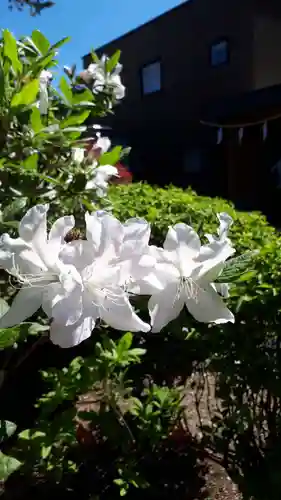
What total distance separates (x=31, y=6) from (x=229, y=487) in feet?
8.70

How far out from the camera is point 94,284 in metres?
0.91

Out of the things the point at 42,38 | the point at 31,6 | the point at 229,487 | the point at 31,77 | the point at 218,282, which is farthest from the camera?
the point at 229,487

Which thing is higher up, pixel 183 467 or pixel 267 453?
pixel 267 453

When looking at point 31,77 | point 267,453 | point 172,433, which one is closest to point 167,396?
point 172,433

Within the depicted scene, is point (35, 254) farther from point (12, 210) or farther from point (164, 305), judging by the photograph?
point (12, 210)

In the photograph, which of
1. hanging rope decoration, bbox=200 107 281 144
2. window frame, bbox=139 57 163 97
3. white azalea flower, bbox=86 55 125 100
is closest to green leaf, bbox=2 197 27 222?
white azalea flower, bbox=86 55 125 100

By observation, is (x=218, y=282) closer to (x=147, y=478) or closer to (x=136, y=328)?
(x=136, y=328)

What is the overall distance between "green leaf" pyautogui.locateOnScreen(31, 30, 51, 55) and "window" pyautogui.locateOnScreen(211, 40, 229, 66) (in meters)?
16.8

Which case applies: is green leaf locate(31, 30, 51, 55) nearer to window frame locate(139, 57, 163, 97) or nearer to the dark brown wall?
the dark brown wall

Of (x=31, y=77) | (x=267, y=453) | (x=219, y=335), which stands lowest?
(x=267, y=453)

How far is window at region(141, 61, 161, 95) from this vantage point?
20.3 metres

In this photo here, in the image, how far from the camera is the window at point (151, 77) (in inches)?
800

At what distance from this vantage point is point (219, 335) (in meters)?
2.56

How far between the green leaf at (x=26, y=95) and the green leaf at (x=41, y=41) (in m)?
0.35
